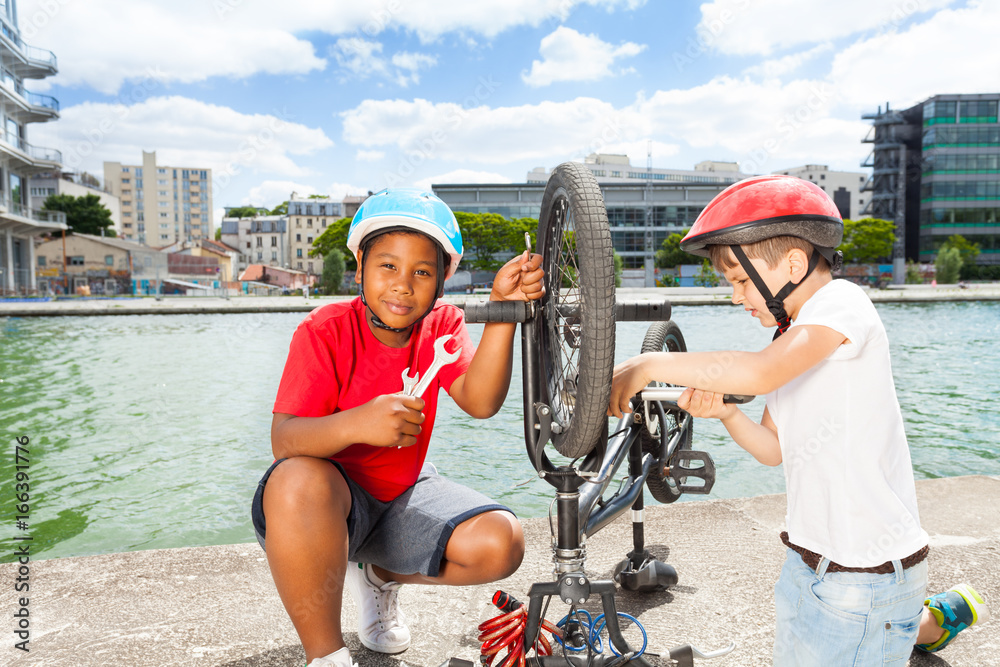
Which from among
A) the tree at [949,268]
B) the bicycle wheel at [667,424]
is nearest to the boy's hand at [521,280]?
the bicycle wheel at [667,424]

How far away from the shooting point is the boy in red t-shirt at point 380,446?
1617 mm

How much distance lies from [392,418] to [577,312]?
1.85 ft

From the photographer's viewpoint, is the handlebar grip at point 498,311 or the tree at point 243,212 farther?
the tree at point 243,212

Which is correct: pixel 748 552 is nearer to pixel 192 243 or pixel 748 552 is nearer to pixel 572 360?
pixel 572 360

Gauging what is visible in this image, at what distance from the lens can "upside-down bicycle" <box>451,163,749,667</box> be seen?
1370mm

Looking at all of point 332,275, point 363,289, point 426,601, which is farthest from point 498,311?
point 332,275

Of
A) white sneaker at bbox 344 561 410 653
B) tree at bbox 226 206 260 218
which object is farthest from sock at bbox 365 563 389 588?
tree at bbox 226 206 260 218

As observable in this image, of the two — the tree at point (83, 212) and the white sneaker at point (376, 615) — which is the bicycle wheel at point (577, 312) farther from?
the tree at point (83, 212)

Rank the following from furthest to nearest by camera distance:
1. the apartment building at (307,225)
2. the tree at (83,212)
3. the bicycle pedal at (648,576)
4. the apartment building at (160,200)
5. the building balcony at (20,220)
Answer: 1. the apartment building at (160,200)
2. the apartment building at (307,225)
3. the tree at (83,212)
4. the building balcony at (20,220)
5. the bicycle pedal at (648,576)

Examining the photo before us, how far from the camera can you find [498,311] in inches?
64.5

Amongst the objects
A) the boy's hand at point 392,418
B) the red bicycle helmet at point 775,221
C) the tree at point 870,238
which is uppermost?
the tree at point 870,238

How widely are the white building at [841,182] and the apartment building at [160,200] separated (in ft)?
315

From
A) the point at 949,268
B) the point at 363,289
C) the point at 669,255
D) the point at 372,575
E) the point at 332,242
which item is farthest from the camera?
the point at 669,255

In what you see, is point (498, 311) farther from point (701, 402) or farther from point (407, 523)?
point (407, 523)
